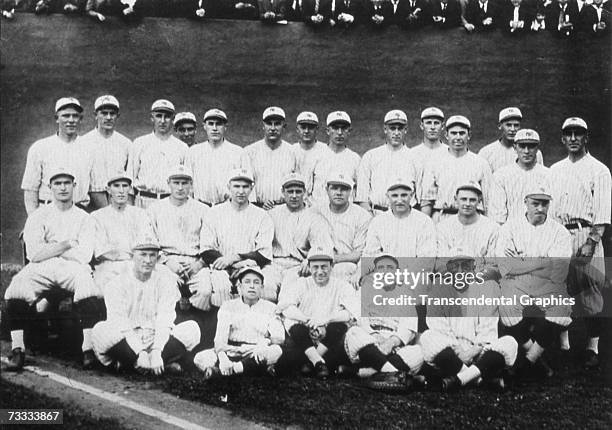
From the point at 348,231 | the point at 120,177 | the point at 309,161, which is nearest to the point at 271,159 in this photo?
the point at 309,161

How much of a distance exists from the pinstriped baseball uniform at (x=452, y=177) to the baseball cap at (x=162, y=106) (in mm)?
1863

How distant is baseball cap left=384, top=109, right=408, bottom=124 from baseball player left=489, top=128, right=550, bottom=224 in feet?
2.41

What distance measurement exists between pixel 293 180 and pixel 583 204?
1.99m

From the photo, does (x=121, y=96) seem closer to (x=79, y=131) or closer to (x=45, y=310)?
(x=79, y=131)

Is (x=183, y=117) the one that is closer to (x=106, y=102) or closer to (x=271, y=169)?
(x=106, y=102)

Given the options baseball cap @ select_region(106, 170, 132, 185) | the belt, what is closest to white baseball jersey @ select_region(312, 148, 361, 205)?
the belt

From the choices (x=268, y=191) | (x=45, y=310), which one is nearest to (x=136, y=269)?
(x=45, y=310)

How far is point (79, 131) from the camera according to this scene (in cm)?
477

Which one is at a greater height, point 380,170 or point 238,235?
point 380,170

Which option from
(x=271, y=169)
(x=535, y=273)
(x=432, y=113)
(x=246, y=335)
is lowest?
(x=246, y=335)

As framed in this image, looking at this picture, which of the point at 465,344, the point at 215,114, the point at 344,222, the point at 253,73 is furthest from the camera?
the point at 253,73

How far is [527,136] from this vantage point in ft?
15.0

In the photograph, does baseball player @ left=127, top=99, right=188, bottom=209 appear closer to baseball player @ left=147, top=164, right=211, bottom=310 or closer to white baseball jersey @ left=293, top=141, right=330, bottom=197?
baseball player @ left=147, top=164, right=211, bottom=310

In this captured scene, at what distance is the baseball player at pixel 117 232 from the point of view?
4.48 m
